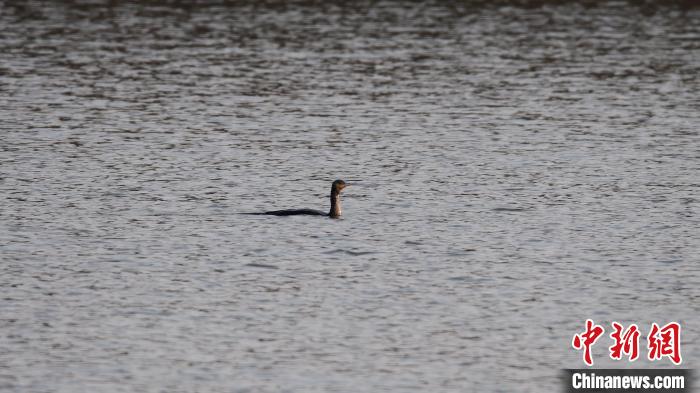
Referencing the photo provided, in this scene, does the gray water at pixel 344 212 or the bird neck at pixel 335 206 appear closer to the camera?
the gray water at pixel 344 212

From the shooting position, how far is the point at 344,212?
1259 inches

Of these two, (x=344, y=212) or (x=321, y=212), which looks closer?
(x=321, y=212)

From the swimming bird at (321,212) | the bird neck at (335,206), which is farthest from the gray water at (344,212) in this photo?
the bird neck at (335,206)

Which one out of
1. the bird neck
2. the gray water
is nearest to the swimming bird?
the bird neck

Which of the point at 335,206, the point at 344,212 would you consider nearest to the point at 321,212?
the point at 335,206

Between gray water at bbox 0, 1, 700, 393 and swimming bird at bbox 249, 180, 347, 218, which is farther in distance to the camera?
swimming bird at bbox 249, 180, 347, 218

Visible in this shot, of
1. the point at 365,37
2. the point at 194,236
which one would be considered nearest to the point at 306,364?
the point at 194,236

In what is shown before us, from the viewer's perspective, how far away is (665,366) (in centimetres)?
2084

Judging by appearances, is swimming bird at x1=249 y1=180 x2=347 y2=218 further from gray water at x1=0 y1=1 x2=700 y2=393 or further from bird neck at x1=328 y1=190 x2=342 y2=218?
gray water at x1=0 y1=1 x2=700 y2=393

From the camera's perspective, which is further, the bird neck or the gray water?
the bird neck

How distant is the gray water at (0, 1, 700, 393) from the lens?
70.0ft

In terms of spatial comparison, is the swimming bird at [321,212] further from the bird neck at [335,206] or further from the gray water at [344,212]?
the gray water at [344,212]

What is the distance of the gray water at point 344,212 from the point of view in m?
21.3

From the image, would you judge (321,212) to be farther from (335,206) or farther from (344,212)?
(344,212)
